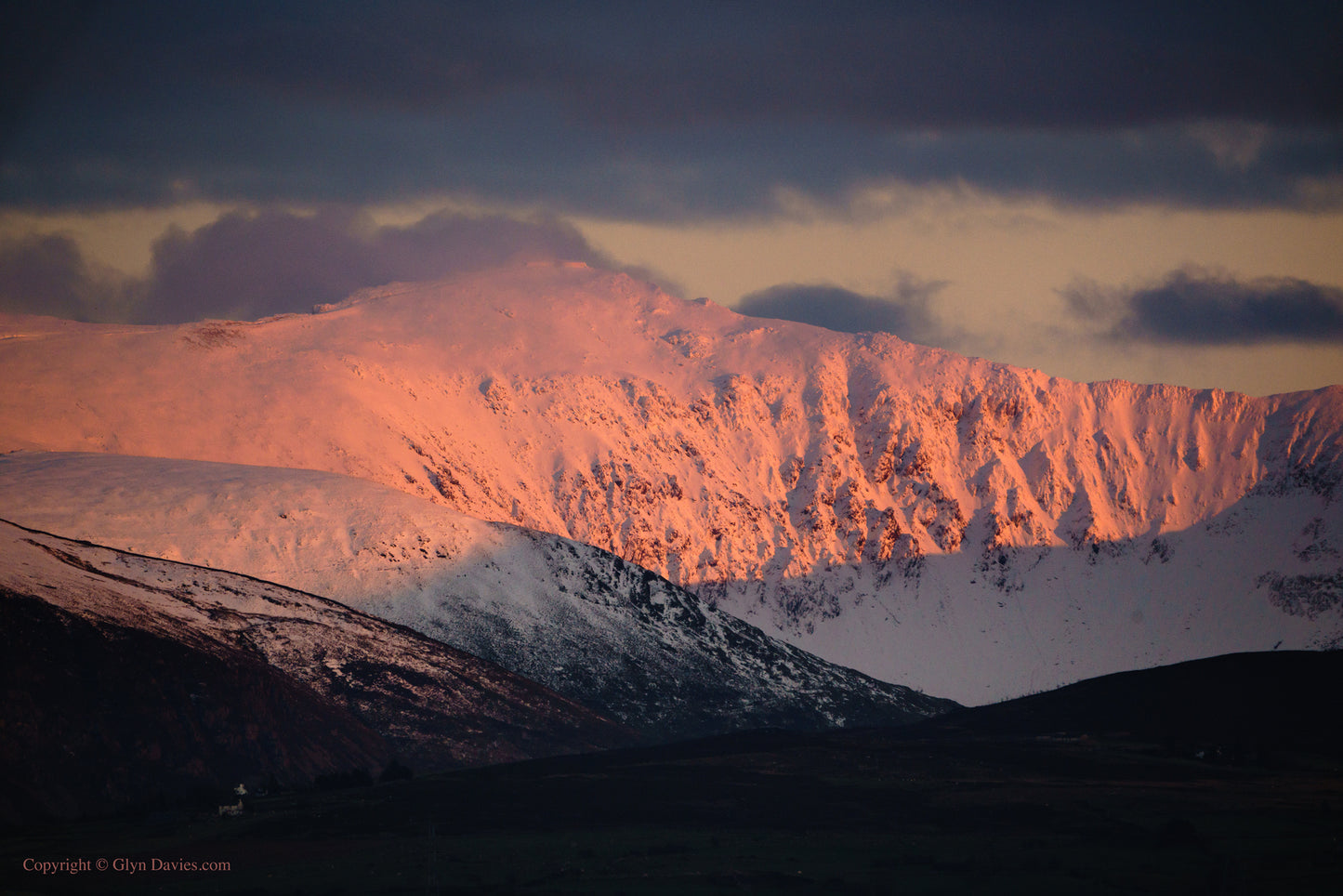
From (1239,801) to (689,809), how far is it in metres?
54.9

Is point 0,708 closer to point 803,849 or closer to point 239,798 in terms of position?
point 239,798

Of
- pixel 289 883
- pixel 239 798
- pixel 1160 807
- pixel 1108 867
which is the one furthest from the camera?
pixel 239 798

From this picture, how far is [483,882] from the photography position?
144 metres

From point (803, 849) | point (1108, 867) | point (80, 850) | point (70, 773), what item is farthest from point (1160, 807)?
point (70, 773)

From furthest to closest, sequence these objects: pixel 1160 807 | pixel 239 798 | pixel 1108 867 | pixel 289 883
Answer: pixel 239 798 < pixel 1160 807 < pixel 1108 867 < pixel 289 883

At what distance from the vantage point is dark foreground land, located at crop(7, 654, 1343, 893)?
473 ft

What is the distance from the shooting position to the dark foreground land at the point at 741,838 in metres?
144

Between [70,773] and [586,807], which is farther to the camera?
[70,773]

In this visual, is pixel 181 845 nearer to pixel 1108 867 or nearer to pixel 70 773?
pixel 70 773

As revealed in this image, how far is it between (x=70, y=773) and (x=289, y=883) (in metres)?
63.8

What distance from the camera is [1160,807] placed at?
176625mm

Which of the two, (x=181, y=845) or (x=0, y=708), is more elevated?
(x=0, y=708)

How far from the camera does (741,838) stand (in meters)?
165

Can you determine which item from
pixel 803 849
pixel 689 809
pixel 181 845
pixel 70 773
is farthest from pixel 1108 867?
pixel 70 773
